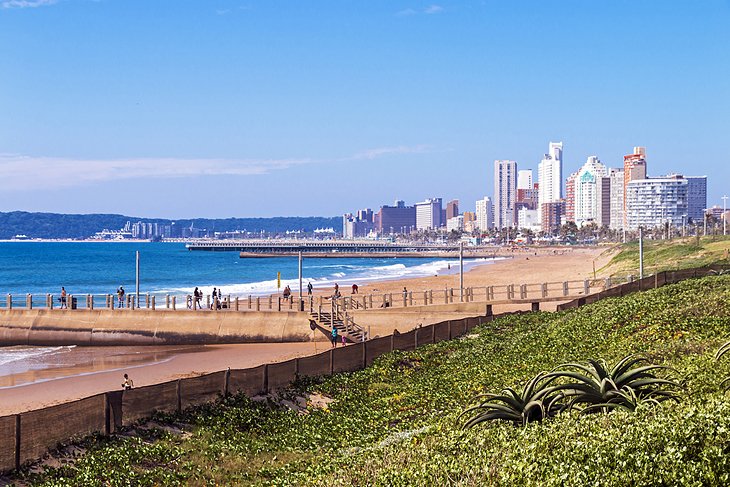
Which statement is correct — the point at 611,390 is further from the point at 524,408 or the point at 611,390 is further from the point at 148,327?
the point at 148,327

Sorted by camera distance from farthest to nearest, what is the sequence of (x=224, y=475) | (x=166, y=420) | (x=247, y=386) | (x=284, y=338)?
(x=284, y=338)
(x=247, y=386)
(x=166, y=420)
(x=224, y=475)

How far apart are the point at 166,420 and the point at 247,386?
2.54 metres

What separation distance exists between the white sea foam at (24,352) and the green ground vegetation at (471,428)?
21.0m

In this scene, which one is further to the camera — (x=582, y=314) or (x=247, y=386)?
(x=582, y=314)

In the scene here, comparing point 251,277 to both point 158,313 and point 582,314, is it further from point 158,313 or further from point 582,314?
point 582,314

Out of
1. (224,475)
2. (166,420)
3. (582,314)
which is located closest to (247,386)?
(166,420)

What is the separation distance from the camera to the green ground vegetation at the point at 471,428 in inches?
318

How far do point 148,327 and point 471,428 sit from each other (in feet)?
106

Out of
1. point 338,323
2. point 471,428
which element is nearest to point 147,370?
point 338,323

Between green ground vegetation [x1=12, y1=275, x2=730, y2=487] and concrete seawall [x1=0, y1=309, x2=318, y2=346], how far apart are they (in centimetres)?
1311

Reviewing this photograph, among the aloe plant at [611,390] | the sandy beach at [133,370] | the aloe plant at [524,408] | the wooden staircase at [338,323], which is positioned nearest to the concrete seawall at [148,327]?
the wooden staircase at [338,323]

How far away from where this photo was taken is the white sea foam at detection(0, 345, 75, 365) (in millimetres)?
38469

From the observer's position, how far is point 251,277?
388 ft

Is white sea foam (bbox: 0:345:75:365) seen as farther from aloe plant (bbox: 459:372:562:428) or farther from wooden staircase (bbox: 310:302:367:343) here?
aloe plant (bbox: 459:372:562:428)
